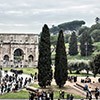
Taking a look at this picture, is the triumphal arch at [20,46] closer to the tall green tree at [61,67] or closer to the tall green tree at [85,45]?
the tall green tree at [85,45]

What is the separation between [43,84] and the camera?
51375mm

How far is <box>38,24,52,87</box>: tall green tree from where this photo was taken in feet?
169

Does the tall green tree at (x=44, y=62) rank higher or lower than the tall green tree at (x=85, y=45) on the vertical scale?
lower

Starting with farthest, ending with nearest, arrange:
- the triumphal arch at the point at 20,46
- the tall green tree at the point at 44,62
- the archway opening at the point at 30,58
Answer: the archway opening at the point at 30,58 → the triumphal arch at the point at 20,46 → the tall green tree at the point at 44,62

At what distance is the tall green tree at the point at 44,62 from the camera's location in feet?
169

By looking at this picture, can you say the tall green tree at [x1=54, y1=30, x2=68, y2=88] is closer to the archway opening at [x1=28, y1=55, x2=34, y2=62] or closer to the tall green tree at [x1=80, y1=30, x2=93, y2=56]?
the archway opening at [x1=28, y1=55, x2=34, y2=62]

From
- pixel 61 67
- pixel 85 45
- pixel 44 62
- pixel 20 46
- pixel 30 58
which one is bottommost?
pixel 61 67

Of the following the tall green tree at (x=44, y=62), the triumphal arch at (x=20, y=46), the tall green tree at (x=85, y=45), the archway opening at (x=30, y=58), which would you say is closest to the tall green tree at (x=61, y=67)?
the tall green tree at (x=44, y=62)

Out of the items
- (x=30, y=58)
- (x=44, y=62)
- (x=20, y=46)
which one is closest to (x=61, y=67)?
(x=44, y=62)

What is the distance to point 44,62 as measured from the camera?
5172 cm

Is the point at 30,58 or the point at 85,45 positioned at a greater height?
the point at 85,45

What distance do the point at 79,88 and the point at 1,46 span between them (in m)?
54.3

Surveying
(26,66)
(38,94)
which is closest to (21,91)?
(38,94)

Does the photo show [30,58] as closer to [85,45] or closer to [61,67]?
[85,45]
